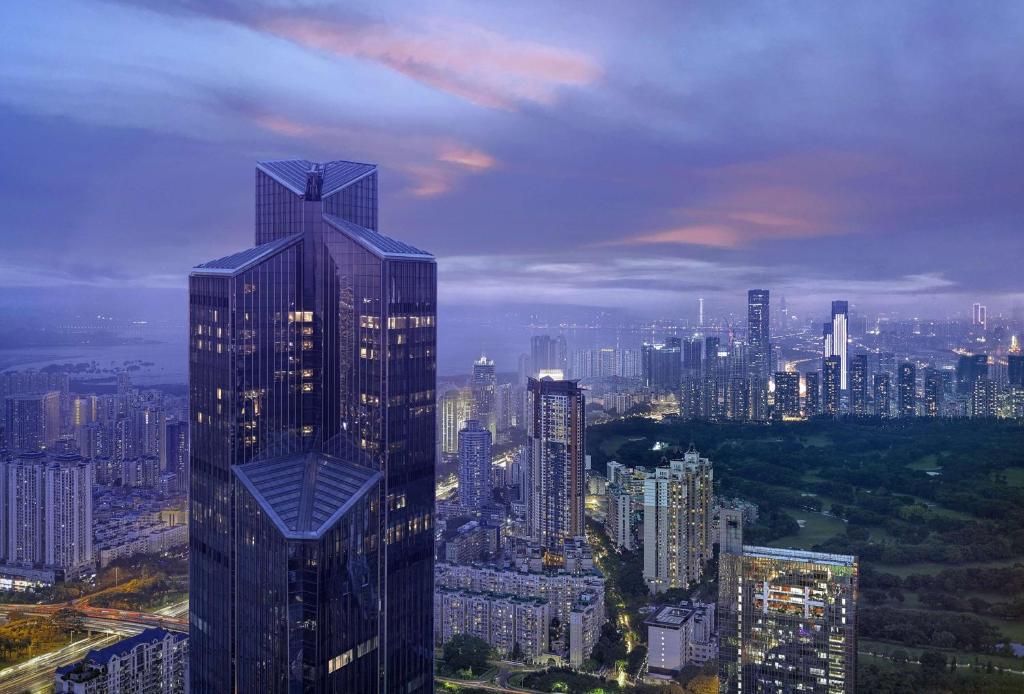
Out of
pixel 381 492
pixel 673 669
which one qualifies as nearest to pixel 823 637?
pixel 673 669

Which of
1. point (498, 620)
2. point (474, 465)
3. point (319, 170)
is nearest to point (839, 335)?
point (474, 465)

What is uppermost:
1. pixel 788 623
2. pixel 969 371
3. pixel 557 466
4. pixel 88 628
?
pixel 969 371

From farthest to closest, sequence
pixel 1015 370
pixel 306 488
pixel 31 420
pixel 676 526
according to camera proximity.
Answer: pixel 1015 370 → pixel 31 420 → pixel 676 526 → pixel 306 488

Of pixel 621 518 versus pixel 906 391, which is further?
pixel 906 391

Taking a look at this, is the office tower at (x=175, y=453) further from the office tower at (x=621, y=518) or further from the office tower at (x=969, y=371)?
the office tower at (x=969, y=371)

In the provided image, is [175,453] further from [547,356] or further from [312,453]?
[312,453]

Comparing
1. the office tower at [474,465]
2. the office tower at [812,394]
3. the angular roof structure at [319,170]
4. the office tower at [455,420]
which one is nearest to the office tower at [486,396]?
the office tower at [455,420]

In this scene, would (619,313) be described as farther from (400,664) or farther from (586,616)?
(400,664)
